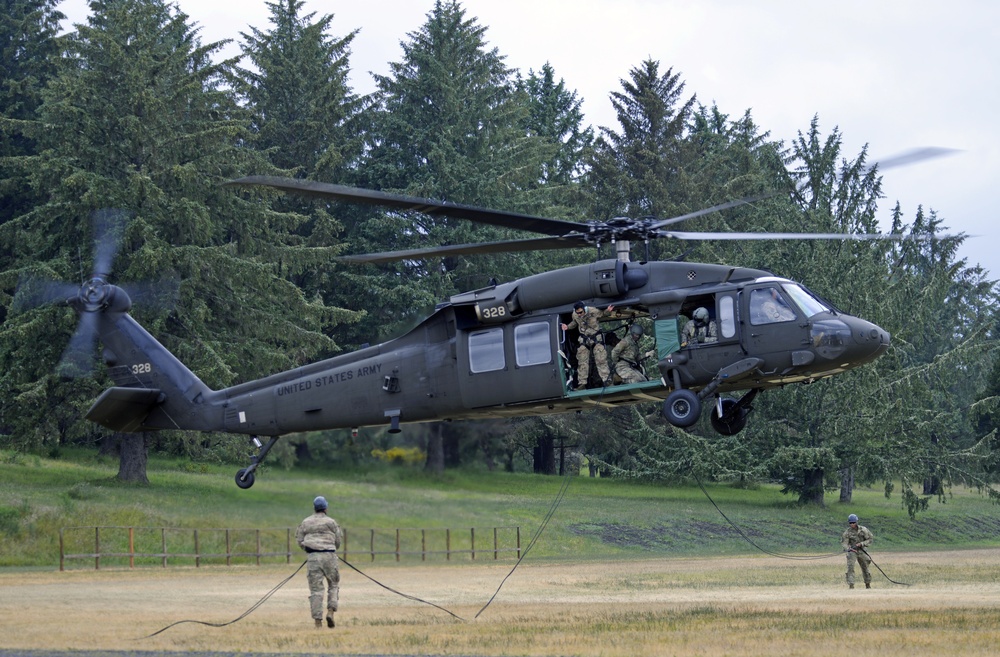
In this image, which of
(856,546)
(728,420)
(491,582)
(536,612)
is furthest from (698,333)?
(491,582)

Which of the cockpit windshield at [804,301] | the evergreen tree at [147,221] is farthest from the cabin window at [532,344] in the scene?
the evergreen tree at [147,221]

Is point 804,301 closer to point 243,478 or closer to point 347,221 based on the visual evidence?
point 243,478

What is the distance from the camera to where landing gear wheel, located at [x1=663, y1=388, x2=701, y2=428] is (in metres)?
18.3

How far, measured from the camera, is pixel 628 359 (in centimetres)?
1920

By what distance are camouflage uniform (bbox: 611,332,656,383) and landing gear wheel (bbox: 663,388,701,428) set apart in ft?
2.29

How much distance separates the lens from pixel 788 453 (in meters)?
45.7

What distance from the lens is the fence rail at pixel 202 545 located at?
99.8ft

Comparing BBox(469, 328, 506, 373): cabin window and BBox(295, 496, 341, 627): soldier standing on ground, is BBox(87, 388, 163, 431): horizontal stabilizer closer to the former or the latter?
BBox(469, 328, 506, 373): cabin window

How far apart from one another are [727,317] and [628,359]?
1.70 m

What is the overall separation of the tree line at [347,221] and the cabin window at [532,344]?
876 centimetres

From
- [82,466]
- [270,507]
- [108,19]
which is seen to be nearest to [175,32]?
[108,19]

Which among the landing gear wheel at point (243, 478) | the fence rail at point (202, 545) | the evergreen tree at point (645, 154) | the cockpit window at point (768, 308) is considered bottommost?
the fence rail at point (202, 545)

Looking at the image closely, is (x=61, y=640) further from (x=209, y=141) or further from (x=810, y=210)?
(x=810, y=210)

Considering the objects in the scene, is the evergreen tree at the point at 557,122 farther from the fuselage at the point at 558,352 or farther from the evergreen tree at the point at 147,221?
the fuselage at the point at 558,352
